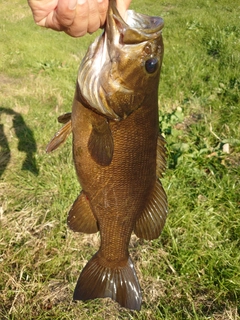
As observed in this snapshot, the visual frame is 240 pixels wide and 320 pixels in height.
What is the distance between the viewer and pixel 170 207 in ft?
12.5

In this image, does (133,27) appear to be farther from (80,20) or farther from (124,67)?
(80,20)

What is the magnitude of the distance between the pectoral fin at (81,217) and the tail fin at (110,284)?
9.8 inches

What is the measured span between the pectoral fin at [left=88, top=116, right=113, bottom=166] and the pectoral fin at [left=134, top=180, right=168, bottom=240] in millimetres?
370

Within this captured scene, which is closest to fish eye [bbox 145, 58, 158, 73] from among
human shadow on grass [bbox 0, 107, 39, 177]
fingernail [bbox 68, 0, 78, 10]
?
fingernail [bbox 68, 0, 78, 10]

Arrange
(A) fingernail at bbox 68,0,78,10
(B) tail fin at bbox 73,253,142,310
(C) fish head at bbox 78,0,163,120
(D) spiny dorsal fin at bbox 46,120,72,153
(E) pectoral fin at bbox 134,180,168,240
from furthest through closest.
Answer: (B) tail fin at bbox 73,253,142,310
(E) pectoral fin at bbox 134,180,168,240
(D) spiny dorsal fin at bbox 46,120,72,153
(C) fish head at bbox 78,0,163,120
(A) fingernail at bbox 68,0,78,10

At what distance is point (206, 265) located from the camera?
10.7ft

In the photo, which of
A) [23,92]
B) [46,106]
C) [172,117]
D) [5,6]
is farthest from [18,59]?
[5,6]

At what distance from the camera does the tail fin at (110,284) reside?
2.20 m

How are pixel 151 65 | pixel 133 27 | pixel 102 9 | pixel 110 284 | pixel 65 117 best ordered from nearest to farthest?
pixel 102 9, pixel 133 27, pixel 151 65, pixel 65 117, pixel 110 284

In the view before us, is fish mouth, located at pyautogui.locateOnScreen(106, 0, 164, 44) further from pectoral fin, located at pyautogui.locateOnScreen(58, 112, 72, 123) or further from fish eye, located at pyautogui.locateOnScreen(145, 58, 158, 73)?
pectoral fin, located at pyautogui.locateOnScreen(58, 112, 72, 123)

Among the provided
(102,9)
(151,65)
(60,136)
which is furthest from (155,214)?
(102,9)

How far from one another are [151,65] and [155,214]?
810 millimetres

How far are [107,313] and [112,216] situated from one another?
124 cm

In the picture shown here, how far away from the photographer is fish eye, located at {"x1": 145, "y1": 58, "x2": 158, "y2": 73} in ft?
5.72
